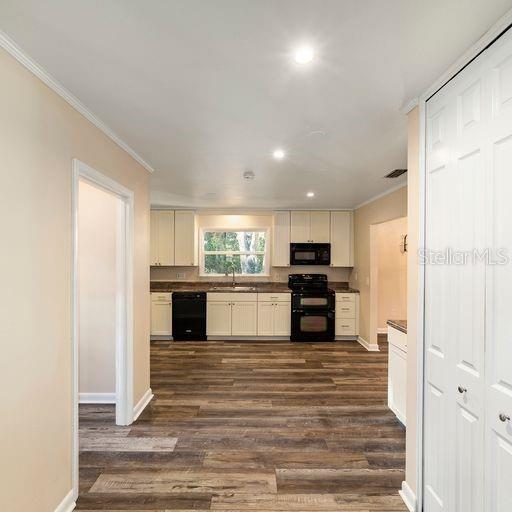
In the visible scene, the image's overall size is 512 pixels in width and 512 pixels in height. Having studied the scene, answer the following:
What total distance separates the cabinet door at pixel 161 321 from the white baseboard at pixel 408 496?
4.35m

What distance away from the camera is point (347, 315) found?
18.2 ft

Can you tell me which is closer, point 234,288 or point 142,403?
point 142,403

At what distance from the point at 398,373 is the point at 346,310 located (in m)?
2.69

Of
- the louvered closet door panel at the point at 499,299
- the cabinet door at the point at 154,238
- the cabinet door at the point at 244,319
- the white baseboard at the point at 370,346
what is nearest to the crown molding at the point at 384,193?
the white baseboard at the point at 370,346

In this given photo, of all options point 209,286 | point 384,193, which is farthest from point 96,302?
point 384,193

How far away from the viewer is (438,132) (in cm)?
165

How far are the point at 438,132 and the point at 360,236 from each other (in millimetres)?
3930

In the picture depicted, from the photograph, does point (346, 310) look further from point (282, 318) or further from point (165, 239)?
point (165, 239)

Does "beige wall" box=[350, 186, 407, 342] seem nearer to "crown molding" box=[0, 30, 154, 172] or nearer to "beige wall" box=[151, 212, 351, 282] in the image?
"beige wall" box=[151, 212, 351, 282]

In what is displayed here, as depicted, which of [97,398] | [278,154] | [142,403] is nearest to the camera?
[278,154]

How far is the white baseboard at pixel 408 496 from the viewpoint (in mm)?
1822

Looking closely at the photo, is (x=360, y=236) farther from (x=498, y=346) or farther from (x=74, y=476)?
(x=74, y=476)

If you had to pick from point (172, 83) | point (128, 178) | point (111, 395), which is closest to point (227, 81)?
point (172, 83)

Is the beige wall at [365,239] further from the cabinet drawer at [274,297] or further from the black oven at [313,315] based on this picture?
the cabinet drawer at [274,297]
